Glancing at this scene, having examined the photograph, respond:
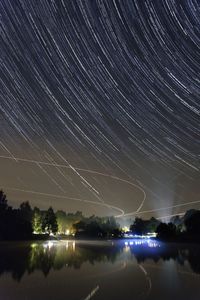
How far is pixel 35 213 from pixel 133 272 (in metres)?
86.7

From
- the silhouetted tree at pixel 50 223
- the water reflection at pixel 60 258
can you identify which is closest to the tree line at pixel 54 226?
the silhouetted tree at pixel 50 223

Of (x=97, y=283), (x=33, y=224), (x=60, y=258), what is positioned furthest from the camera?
(x=33, y=224)

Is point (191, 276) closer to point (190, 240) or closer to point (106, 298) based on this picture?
point (106, 298)

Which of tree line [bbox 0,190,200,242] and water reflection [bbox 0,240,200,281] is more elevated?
tree line [bbox 0,190,200,242]

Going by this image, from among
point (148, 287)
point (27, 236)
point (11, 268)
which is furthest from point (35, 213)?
point (148, 287)

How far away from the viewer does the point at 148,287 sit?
15.5 metres

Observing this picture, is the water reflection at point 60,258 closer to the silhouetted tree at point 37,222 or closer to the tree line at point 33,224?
the tree line at point 33,224

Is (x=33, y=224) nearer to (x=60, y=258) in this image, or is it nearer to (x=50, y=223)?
(x=50, y=223)

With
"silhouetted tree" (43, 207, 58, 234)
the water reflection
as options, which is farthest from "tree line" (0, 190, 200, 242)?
the water reflection

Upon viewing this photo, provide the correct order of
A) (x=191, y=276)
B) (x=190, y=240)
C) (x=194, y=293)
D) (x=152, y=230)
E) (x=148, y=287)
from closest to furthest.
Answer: (x=194, y=293) < (x=148, y=287) < (x=191, y=276) < (x=190, y=240) < (x=152, y=230)

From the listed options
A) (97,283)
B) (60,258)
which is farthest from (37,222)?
(97,283)

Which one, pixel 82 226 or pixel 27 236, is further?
pixel 82 226

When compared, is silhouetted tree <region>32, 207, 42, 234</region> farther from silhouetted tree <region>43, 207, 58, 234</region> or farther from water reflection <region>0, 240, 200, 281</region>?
water reflection <region>0, 240, 200, 281</region>

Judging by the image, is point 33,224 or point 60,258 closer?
point 60,258
